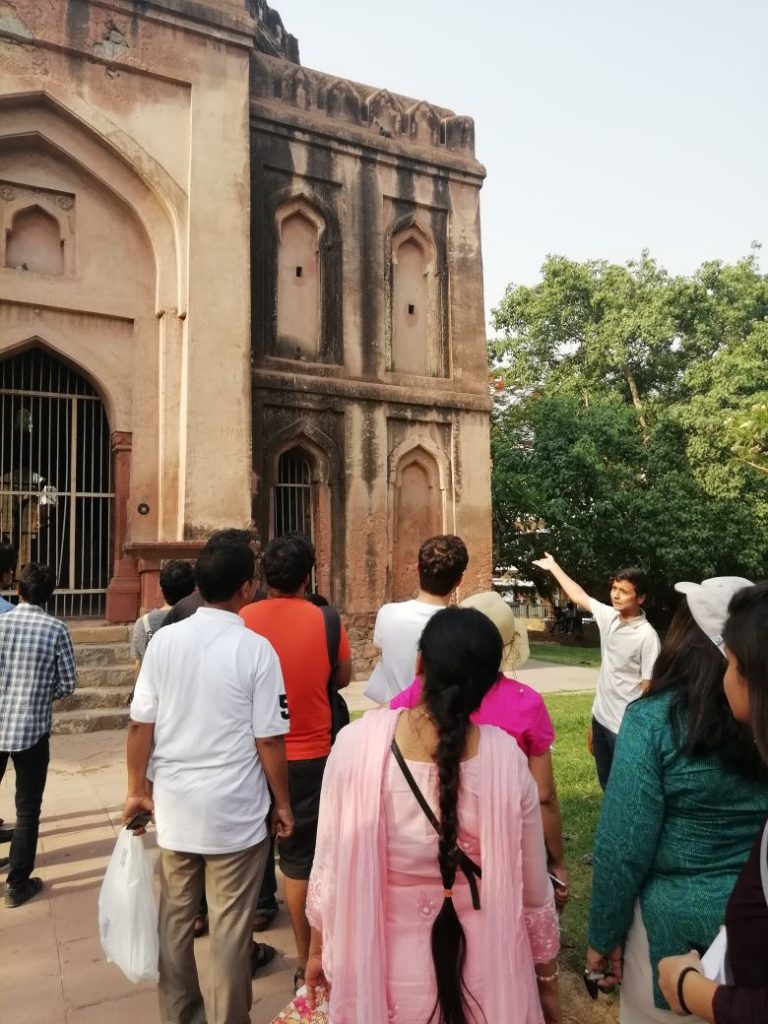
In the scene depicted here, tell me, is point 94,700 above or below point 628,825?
below

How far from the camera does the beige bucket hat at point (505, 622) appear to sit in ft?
8.16

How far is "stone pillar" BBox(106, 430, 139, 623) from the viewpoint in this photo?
9.60 metres

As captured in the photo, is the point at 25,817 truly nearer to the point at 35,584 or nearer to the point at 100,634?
the point at 35,584

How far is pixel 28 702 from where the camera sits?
3.92 metres

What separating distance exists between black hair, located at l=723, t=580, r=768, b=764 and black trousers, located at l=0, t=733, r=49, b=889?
3.62 m

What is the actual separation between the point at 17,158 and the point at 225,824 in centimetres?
1002

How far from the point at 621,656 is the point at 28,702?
3202mm

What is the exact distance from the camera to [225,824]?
2480 millimetres

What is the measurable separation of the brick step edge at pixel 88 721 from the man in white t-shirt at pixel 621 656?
5.53 meters

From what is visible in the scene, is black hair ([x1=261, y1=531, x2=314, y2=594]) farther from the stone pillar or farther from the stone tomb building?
the stone pillar

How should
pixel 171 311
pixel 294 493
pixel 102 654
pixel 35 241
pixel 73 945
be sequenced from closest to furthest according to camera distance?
pixel 73 945 < pixel 102 654 < pixel 35 241 < pixel 171 311 < pixel 294 493

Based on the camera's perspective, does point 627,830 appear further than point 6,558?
No

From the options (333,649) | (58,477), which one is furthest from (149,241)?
(333,649)

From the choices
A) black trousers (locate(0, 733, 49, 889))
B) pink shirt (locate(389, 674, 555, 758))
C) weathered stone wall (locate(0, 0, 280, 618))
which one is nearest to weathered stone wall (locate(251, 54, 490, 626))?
weathered stone wall (locate(0, 0, 280, 618))
